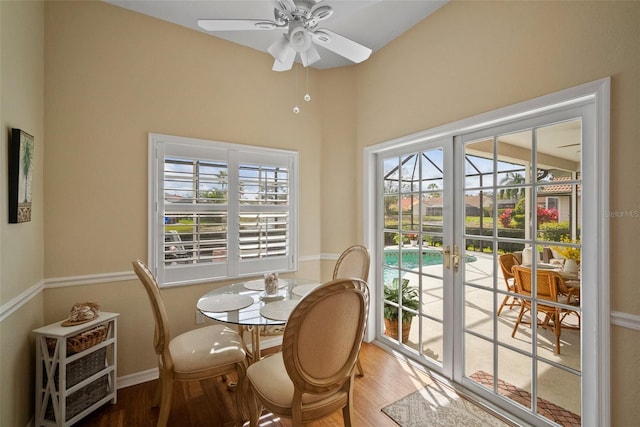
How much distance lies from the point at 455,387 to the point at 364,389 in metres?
0.70

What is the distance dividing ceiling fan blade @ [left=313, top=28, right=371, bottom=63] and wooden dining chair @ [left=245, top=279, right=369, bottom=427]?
1.42 meters

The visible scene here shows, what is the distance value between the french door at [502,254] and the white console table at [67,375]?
7.92 feet

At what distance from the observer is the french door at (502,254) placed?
1595 mm

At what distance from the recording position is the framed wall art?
4.93 feet

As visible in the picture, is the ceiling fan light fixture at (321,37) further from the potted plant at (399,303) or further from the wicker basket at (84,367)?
the wicker basket at (84,367)

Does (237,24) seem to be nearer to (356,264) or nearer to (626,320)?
(356,264)

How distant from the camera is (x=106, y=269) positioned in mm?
2160

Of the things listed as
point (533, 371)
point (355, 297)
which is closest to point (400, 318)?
point (533, 371)

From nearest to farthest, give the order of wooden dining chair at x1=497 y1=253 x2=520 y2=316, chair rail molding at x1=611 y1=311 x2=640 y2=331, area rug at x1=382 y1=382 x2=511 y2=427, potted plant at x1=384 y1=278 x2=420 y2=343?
chair rail molding at x1=611 y1=311 x2=640 y2=331
area rug at x1=382 y1=382 x2=511 y2=427
wooden dining chair at x1=497 y1=253 x2=520 y2=316
potted plant at x1=384 y1=278 x2=420 y2=343

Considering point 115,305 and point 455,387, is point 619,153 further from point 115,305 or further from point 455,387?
point 115,305

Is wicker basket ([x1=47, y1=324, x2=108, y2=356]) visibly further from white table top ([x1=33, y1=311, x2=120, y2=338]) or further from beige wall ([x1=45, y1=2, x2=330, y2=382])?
beige wall ([x1=45, y1=2, x2=330, y2=382])

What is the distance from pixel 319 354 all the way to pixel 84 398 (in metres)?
1.70

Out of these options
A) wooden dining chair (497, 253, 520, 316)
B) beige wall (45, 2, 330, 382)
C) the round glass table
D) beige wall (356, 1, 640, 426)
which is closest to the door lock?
wooden dining chair (497, 253, 520, 316)

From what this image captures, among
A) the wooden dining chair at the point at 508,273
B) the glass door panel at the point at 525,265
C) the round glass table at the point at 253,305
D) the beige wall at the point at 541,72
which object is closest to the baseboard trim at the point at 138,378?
the round glass table at the point at 253,305
